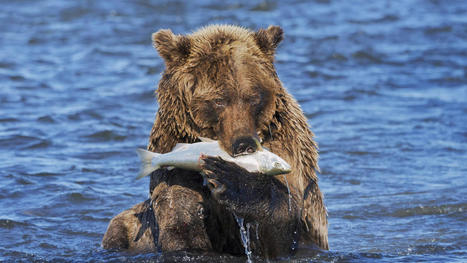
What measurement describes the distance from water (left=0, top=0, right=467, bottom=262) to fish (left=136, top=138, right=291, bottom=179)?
28.1 inches

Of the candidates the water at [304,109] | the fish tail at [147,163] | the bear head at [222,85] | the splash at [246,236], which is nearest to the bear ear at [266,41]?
the bear head at [222,85]

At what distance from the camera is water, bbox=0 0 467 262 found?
323 inches

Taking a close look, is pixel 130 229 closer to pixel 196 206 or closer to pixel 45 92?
pixel 196 206

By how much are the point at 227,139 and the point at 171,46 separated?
3.16 ft

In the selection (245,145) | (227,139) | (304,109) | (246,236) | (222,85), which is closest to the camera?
(245,145)

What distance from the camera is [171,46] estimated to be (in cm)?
602

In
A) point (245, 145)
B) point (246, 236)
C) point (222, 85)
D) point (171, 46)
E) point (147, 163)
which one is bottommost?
point (246, 236)

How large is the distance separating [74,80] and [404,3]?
472 inches

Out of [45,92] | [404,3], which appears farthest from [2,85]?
[404,3]

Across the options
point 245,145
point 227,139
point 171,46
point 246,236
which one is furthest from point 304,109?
point 245,145

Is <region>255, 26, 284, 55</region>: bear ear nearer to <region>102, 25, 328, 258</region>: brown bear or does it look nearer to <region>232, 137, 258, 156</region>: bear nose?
<region>102, 25, 328, 258</region>: brown bear

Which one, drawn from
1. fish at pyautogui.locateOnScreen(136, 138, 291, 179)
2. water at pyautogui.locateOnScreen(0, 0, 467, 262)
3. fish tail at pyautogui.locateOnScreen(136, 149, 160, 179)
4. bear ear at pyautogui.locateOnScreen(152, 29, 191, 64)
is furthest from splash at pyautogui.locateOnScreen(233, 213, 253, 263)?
bear ear at pyautogui.locateOnScreen(152, 29, 191, 64)

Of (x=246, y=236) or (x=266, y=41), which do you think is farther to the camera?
(x=266, y=41)

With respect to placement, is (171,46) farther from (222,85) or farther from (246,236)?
(246,236)
